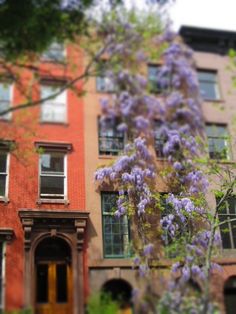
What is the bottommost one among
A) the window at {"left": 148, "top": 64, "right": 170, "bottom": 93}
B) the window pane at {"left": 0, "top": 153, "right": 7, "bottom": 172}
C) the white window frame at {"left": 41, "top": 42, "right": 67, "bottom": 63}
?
the window pane at {"left": 0, "top": 153, "right": 7, "bottom": 172}

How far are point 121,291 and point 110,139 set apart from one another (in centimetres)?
700

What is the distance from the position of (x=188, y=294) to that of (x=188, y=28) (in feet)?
46.4

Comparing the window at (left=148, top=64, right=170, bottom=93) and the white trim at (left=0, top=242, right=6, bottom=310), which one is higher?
the window at (left=148, top=64, right=170, bottom=93)

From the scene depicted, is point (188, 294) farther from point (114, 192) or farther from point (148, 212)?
point (114, 192)

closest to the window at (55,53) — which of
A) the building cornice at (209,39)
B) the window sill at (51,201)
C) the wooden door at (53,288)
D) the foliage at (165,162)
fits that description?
the foliage at (165,162)

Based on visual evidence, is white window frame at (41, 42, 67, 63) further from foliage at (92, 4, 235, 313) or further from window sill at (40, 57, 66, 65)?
foliage at (92, 4, 235, 313)

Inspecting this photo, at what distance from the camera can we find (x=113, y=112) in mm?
22812

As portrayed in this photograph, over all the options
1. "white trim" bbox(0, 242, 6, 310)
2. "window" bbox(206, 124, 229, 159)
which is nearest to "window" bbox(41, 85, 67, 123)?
"white trim" bbox(0, 242, 6, 310)

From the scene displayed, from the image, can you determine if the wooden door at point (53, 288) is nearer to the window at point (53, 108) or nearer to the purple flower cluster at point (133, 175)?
the purple flower cluster at point (133, 175)

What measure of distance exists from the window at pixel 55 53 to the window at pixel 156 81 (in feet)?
18.7

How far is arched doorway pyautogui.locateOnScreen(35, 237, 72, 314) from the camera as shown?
61.5 ft

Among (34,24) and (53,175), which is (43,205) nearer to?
(53,175)

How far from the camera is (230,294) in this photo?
67.4ft

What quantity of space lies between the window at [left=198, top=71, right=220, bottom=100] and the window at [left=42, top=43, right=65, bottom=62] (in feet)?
27.4
